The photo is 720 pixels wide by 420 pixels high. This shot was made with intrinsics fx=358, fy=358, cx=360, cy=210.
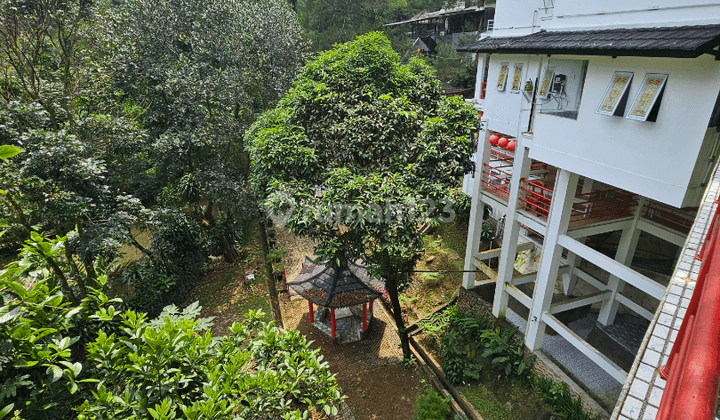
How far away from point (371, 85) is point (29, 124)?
10.5m

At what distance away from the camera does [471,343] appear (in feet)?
42.9

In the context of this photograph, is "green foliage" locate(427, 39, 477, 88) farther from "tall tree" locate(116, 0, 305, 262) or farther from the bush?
the bush

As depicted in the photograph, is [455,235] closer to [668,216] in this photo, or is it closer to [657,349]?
[668,216]

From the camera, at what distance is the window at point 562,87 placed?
10266 millimetres

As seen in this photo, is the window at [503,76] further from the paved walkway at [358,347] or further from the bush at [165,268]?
the bush at [165,268]

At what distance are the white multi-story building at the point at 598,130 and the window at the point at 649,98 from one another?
2cm

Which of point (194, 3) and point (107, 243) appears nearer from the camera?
point (107, 243)

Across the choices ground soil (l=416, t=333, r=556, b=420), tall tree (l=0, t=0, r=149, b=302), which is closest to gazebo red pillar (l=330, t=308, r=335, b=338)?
ground soil (l=416, t=333, r=556, b=420)

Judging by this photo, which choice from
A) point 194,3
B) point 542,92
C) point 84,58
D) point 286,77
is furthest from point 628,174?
point 194,3

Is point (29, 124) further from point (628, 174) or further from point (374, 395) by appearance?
point (628, 174)

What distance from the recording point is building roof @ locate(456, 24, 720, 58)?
19.1ft

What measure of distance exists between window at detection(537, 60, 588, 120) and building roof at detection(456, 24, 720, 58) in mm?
1072

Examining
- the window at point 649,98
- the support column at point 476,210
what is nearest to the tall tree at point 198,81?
the support column at point 476,210

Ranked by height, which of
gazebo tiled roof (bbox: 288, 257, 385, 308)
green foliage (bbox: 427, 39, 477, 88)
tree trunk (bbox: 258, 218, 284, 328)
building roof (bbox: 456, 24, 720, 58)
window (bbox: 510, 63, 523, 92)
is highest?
green foliage (bbox: 427, 39, 477, 88)
